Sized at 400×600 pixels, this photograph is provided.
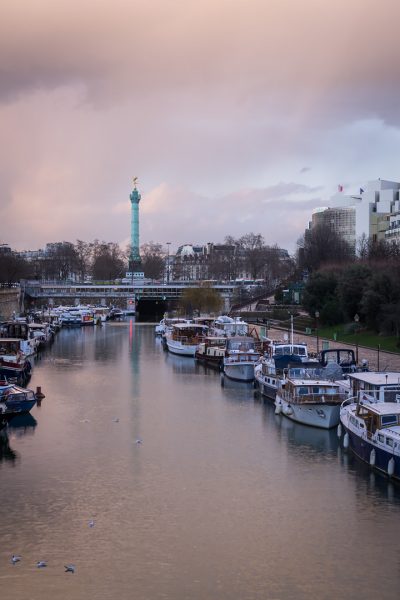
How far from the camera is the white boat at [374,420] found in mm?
23516

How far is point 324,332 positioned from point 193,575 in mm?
48270

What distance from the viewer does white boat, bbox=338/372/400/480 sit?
23.5 m

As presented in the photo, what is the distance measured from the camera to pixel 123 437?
29391mm

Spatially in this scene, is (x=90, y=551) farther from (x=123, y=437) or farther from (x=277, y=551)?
(x=123, y=437)

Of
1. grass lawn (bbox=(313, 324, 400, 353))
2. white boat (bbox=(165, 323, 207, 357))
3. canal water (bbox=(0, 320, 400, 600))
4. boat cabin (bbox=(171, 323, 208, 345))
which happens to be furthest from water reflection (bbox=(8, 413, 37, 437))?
boat cabin (bbox=(171, 323, 208, 345))

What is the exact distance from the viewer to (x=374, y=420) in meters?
24.9

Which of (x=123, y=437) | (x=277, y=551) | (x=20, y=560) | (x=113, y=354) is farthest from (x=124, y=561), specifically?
(x=113, y=354)

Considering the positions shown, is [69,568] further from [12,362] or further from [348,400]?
[12,362]

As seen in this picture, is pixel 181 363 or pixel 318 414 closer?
pixel 318 414

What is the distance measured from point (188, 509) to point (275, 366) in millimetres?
18484

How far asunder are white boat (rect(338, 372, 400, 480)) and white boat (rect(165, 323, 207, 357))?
102 ft

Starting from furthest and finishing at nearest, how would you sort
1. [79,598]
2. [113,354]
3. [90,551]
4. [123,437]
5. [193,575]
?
[113,354] → [123,437] → [90,551] → [193,575] → [79,598]

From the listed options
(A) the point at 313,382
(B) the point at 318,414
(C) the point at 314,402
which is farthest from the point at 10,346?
(B) the point at 318,414

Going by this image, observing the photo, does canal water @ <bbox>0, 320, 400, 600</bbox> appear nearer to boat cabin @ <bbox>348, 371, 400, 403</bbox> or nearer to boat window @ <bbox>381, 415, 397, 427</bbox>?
boat window @ <bbox>381, 415, 397, 427</bbox>
